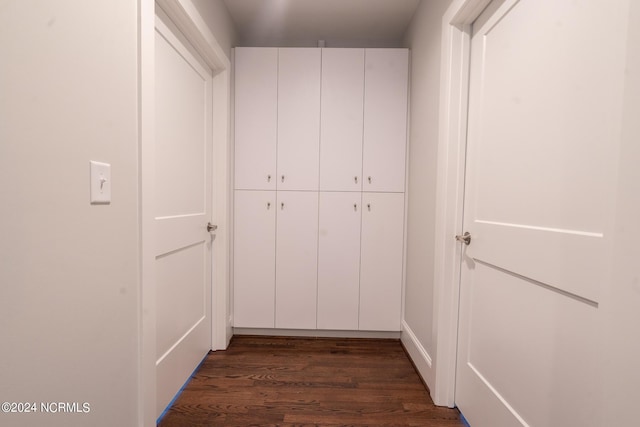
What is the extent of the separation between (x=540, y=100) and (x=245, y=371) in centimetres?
207

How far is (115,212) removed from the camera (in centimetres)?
99

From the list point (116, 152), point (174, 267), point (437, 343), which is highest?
point (116, 152)

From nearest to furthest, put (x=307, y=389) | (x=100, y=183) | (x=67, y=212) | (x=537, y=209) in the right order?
1. (x=67, y=212)
2. (x=100, y=183)
3. (x=537, y=209)
4. (x=307, y=389)

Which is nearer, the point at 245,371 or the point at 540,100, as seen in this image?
the point at 540,100

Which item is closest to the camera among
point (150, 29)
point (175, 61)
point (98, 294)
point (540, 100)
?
point (98, 294)

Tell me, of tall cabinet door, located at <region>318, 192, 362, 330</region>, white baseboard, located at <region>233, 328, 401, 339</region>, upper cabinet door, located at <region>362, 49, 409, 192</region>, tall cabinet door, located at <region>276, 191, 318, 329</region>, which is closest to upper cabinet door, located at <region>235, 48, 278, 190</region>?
tall cabinet door, located at <region>276, 191, 318, 329</region>

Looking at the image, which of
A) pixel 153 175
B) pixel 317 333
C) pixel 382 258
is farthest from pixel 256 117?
pixel 317 333

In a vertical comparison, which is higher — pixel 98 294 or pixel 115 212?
pixel 115 212

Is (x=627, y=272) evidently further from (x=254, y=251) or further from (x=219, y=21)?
(x=219, y=21)

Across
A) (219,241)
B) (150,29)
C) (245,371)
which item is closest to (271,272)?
(219,241)

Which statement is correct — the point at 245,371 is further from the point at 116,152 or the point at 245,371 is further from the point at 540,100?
the point at 540,100

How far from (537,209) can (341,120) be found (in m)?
1.53

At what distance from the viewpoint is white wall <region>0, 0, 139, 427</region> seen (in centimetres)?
65

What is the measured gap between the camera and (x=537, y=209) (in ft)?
3.41
